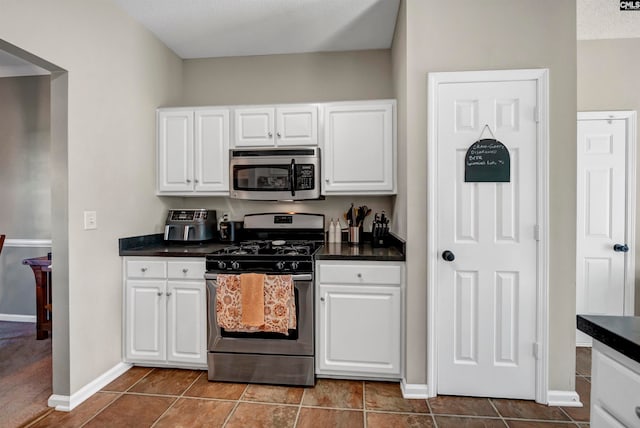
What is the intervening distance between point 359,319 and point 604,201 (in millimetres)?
2415

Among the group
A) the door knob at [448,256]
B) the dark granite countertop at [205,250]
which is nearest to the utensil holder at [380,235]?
the dark granite countertop at [205,250]

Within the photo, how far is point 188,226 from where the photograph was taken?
3.02m

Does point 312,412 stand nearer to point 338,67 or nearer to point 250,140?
point 250,140

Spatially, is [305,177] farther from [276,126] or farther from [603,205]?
[603,205]

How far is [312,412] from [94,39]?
2809 millimetres

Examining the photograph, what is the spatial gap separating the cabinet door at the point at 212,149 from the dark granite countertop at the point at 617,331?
2.61 m

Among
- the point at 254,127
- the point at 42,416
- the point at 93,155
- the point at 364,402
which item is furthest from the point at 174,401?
the point at 254,127

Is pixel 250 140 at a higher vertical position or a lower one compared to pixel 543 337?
higher

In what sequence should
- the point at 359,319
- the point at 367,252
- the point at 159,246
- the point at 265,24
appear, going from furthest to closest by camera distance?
1. the point at 159,246
2. the point at 265,24
3. the point at 367,252
4. the point at 359,319

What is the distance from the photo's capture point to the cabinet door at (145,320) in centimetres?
255

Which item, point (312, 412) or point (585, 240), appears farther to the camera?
point (585, 240)

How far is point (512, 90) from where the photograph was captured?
2186 millimetres

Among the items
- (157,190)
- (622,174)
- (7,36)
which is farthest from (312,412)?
(622,174)

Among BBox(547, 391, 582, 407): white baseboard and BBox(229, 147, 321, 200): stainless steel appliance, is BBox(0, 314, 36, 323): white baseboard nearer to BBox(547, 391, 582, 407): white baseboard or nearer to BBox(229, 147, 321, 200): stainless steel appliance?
BBox(229, 147, 321, 200): stainless steel appliance
